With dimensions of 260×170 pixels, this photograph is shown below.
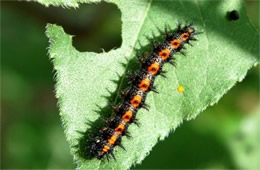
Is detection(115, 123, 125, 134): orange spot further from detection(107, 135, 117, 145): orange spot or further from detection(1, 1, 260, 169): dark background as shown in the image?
detection(1, 1, 260, 169): dark background

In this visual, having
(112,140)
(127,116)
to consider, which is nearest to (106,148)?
(112,140)

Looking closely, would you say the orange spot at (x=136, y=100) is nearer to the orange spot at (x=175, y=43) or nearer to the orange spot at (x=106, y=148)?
the orange spot at (x=106, y=148)

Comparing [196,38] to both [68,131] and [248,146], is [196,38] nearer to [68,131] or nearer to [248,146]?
[68,131]

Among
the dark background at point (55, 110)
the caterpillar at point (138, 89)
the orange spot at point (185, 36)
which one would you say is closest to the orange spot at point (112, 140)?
the caterpillar at point (138, 89)

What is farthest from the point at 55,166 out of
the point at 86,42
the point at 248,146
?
the point at 248,146

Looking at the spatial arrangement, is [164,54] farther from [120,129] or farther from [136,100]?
[120,129]

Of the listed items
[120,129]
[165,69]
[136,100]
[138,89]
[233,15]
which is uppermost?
[233,15]
